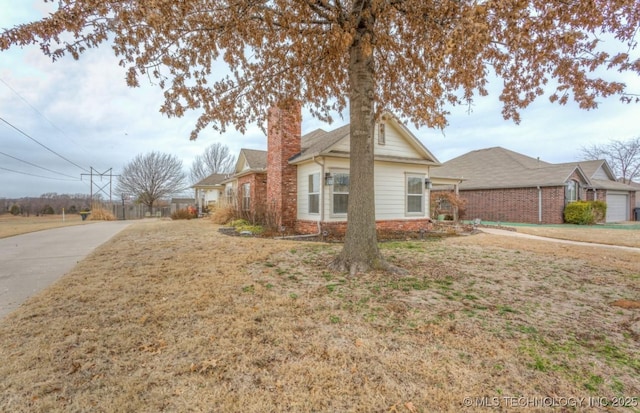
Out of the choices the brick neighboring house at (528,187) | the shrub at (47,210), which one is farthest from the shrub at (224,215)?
the shrub at (47,210)

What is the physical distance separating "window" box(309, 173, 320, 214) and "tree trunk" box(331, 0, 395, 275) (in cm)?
517

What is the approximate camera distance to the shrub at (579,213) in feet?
53.5

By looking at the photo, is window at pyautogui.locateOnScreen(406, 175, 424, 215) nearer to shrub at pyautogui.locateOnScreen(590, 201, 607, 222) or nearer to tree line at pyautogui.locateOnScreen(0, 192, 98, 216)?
shrub at pyautogui.locateOnScreen(590, 201, 607, 222)

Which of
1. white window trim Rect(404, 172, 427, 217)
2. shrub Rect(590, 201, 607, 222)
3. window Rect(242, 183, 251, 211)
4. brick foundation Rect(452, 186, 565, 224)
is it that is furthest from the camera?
shrub Rect(590, 201, 607, 222)

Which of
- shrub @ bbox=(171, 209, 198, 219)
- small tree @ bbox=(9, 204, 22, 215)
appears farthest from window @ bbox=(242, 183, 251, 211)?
small tree @ bbox=(9, 204, 22, 215)

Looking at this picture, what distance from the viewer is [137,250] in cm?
737

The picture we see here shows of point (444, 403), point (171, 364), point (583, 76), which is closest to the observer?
point (444, 403)

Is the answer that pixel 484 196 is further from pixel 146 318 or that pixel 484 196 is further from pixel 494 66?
pixel 146 318

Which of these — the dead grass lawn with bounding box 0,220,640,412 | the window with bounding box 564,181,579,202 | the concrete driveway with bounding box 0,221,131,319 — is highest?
the window with bounding box 564,181,579,202

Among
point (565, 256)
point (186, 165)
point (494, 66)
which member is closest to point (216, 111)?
point (494, 66)

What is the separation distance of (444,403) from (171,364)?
2099mm

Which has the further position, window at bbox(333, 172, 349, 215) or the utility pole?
the utility pole

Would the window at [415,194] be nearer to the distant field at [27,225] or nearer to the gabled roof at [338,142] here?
the gabled roof at [338,142]

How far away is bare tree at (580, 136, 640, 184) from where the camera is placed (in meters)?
30.2
